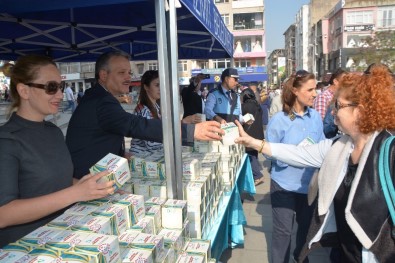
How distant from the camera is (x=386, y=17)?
45.7 metres

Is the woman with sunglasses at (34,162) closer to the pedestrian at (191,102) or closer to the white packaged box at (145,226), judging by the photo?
the white packaged box at (145,226)

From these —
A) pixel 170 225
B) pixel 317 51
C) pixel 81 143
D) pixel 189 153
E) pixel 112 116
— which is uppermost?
pixel 317 51

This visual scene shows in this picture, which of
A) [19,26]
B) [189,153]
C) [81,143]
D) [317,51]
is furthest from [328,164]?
[317,51]

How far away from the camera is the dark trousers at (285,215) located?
282cm

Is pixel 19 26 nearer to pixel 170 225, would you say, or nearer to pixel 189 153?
pixel 189 153

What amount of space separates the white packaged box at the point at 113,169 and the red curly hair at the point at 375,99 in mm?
1266

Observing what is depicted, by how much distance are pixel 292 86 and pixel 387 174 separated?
1450 millimetres

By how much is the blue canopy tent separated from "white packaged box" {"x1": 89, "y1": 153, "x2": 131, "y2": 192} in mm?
438

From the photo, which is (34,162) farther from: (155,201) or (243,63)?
(243,63)

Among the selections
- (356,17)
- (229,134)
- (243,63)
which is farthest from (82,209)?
(356,17)

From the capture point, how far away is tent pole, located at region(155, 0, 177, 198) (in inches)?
75.9

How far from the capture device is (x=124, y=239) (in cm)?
145

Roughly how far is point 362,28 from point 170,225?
5226 cm

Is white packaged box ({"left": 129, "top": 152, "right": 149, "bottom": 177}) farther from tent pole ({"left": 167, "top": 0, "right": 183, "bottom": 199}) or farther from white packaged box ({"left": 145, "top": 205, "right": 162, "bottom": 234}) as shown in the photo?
white packaged box ({"left": 145, "top": 205, "right": 162, "bottom": 234})
